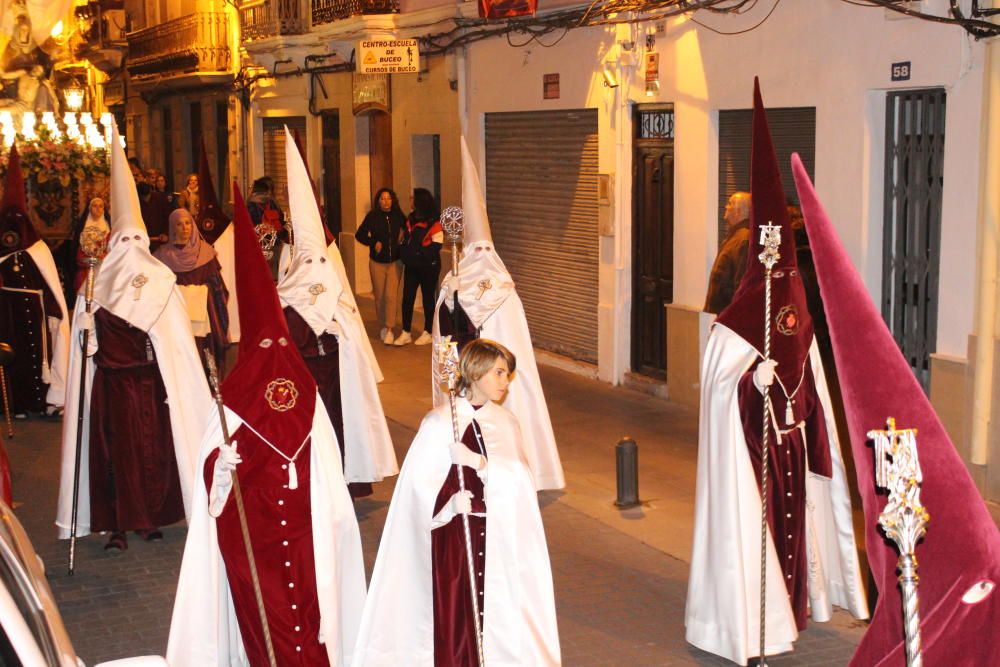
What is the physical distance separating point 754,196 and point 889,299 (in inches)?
169

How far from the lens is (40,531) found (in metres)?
9.80

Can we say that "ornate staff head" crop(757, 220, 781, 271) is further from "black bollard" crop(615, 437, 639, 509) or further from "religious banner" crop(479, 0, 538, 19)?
"religious banner" crop(479, 0, 538, 19)

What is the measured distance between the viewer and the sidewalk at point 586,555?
24.2 feet

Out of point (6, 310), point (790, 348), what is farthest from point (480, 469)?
point (6, 310)

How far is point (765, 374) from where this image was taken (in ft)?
22.3

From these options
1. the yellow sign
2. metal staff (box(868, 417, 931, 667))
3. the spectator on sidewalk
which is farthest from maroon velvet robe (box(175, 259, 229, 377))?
metal staff (box(868, 417, 931, 667))

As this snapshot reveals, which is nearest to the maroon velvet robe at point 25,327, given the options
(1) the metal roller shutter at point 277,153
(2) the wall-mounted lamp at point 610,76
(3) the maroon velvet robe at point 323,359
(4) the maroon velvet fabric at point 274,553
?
(3) the maroon velvet robe at point 323,359

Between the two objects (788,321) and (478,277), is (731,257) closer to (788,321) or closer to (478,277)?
(478,277)

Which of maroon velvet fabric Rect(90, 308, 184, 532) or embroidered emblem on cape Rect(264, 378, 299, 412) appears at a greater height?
embroidered emblem on cape Rect(264, 378, 299, 412)

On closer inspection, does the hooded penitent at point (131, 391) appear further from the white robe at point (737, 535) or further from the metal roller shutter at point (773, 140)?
the metal roller shutter at point (773, 140)

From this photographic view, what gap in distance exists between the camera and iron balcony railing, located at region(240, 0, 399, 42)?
782 inches

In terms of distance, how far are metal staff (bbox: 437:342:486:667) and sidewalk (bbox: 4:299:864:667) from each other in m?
1.34

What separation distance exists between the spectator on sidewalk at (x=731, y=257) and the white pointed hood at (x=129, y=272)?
369 cm

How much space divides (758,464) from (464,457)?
1.91m
